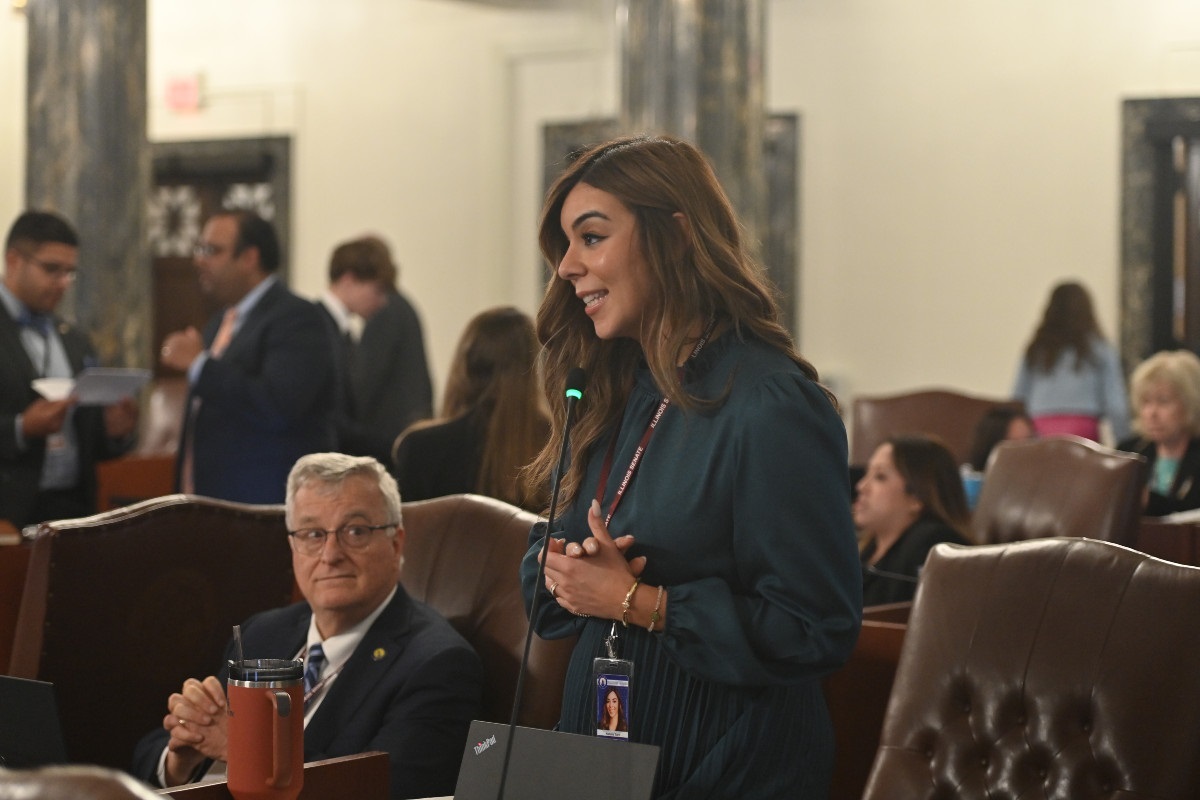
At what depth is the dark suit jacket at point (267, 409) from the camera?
467 cm

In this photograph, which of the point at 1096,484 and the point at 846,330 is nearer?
the point at 1096,484

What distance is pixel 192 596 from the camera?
11.0ft

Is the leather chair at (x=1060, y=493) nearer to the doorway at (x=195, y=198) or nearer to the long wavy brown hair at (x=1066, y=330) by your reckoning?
the long wavy brown hair at (x=1066, y=330)

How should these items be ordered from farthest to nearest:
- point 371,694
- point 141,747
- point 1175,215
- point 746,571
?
1. point 1175,215
2. point 141,747
3. point 371,694
4. point 746,571

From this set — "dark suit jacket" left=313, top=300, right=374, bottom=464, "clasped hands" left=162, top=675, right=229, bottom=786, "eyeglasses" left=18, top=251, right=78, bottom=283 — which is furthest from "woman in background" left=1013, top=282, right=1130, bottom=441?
"clasped hands" left=162, top=675, right=229, bottom=786

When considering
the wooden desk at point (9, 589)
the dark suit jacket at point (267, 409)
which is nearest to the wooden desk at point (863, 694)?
the wooden desk at point (9, 589)

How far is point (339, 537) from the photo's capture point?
297 centimetres

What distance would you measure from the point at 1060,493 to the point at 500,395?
1.62 metres

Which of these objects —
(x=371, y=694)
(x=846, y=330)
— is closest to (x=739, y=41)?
(x=846, y=330)

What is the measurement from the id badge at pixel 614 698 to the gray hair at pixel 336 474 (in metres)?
1.14

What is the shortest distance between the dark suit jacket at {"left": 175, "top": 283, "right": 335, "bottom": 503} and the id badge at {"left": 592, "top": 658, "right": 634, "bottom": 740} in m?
2.85

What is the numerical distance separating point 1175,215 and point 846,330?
6.81 ft

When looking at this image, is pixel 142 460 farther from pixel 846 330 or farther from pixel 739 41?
pixel 846 330

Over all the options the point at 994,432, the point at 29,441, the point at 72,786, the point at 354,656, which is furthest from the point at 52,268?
the point at 72,786
